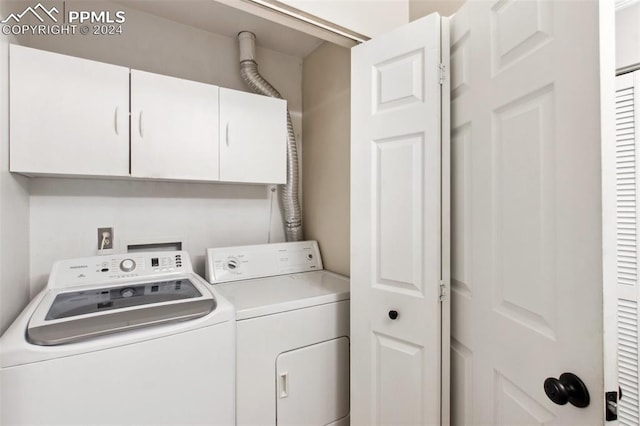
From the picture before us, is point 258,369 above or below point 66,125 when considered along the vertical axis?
below

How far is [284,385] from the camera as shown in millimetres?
1401

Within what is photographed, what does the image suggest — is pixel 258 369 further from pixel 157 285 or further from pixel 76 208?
pixel 76 208

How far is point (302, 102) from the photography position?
2383 mm

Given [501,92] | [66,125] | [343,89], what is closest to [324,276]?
[343,89]

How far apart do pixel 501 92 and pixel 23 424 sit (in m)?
1.76

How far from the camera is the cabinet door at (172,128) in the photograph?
1488mm

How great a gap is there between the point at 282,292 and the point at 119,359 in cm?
76

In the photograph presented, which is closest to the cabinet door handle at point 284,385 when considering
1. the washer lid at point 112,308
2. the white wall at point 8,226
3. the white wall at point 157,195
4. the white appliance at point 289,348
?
the white appliance at point 289,348

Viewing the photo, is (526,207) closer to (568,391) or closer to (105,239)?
(568,391)

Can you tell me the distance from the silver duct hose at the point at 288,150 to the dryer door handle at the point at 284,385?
39.3 inches

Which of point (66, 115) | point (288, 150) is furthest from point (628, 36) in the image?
point (66, 115)

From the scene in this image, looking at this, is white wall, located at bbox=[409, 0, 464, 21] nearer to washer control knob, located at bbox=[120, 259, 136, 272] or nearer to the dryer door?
the dryer door

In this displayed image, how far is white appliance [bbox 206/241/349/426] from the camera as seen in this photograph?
131 cm

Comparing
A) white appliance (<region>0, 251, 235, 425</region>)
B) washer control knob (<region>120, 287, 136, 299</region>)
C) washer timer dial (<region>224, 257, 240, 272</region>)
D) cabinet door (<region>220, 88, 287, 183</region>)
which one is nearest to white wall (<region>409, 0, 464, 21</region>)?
cabinet door (<region>220, 88, 287, 183</region>)
